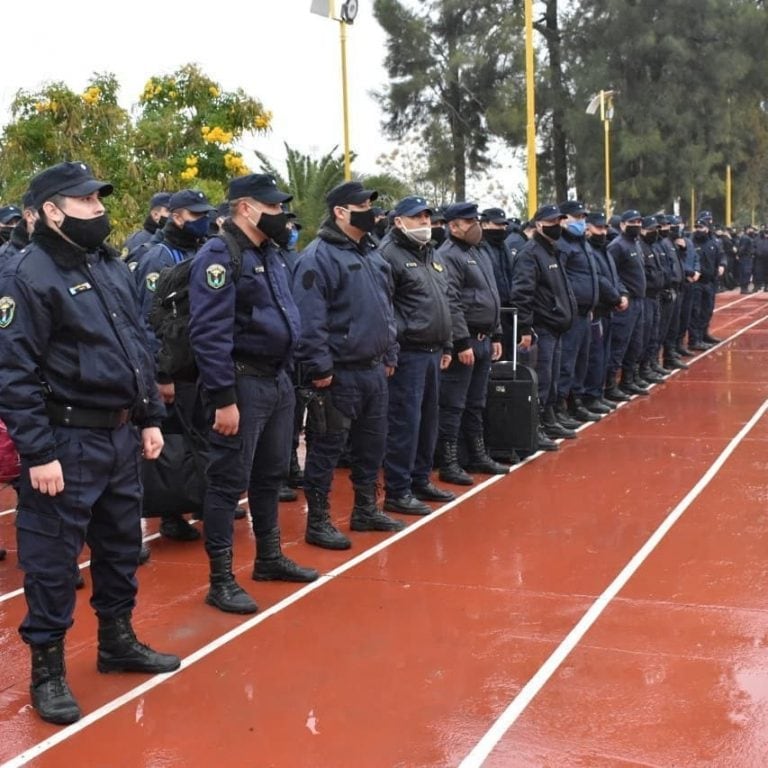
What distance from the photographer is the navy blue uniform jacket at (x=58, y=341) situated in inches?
160

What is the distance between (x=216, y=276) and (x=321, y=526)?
74.8 inches

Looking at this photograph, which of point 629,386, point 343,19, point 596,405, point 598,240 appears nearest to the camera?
point 598,240

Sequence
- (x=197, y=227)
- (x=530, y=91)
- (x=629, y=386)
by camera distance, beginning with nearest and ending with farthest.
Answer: (x=197, y=227) < (x=629, y=386) < (x=530, y=91)

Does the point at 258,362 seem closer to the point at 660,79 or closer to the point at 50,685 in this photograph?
the point at 50,685

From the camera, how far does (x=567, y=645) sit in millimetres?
4816

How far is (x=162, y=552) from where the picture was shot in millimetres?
6445

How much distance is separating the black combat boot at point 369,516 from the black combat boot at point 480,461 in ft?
5.66

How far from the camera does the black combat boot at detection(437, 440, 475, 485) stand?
8078 millimetres

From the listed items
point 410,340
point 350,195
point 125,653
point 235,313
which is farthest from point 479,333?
point 125,653

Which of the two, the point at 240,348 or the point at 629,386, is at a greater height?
the point at 240,348

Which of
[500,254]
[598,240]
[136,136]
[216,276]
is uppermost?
[136,136]

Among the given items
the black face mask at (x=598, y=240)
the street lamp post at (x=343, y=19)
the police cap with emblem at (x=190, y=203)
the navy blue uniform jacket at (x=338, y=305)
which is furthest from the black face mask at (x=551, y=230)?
the street lamp post at (x=343, y=19)

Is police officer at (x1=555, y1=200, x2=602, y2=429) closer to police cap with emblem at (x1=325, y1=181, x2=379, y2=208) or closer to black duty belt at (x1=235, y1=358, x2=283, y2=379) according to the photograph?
police cap with emblem at (x1=325, y1=181, x2=379, y2=208)

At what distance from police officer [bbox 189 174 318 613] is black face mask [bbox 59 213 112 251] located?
2.86ft
